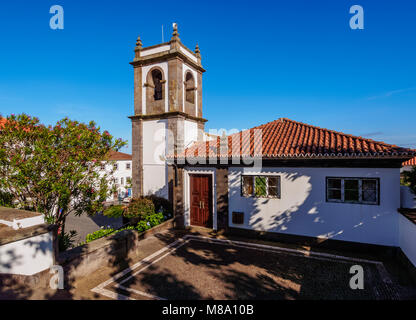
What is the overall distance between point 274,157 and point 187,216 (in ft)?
18.3

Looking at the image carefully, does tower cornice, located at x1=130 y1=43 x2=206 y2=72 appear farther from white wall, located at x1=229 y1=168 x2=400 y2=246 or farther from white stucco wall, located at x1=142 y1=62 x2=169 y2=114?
white wall, located at x1=229 y1=168 x2=400 y2=246

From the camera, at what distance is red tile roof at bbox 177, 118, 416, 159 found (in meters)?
7.97

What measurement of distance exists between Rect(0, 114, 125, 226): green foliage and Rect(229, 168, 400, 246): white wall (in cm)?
608

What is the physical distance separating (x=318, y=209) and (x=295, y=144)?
3003mm

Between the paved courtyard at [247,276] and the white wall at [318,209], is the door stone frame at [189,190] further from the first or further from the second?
the paved courtyard at [247,276]

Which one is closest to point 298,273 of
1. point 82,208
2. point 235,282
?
point 235,282

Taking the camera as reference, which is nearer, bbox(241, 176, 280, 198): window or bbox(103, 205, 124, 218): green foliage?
bbox(241, 176, 280, 198): window

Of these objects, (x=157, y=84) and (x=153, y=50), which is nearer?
(x=153, y=50)

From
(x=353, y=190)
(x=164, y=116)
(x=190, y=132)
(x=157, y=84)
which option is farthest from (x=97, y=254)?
(x=157, y=84)

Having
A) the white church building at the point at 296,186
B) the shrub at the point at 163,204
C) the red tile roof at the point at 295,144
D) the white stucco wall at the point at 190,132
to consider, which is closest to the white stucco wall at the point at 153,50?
the white stucco wall at the point at 190,132

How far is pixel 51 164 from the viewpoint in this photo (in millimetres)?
7109

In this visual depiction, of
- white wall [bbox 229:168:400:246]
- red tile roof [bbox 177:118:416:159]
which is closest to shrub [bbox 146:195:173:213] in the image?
red tile roof [bbox 177:118:416:159]

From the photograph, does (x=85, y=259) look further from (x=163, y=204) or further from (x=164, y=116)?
(x=164, y=116)
